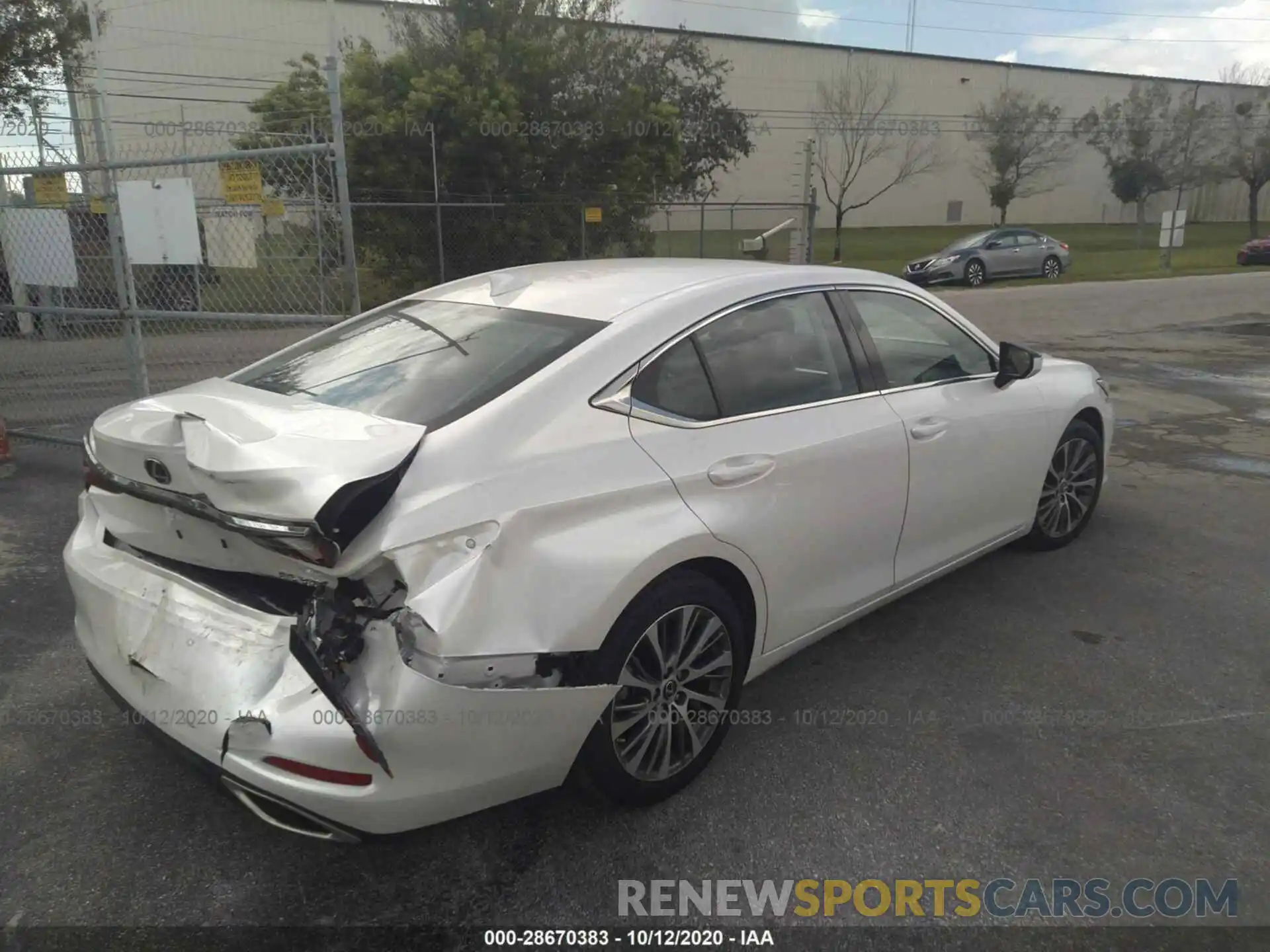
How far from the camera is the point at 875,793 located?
2877 millimetres

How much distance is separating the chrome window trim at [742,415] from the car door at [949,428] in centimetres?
2

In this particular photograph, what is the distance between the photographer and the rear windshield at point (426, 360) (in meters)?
2.62

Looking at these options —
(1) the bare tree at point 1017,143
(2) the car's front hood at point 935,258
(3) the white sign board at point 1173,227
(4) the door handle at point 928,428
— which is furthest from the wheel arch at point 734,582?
(1) the bare tree at point 1017,143

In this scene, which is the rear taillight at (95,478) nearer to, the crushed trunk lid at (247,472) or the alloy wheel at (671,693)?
the crushed trunk lid at (247,472)

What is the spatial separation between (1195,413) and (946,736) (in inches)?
268

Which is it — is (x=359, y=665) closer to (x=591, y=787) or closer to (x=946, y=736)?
(x=591, y=787)

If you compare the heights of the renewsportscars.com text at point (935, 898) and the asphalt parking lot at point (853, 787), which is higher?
the asphalt parking lot at point (853, 787)

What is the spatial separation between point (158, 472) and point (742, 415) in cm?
175

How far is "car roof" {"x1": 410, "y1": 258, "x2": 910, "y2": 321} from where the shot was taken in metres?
3.05

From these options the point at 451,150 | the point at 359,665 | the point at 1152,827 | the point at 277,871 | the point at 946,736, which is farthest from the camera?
the point at 451,150

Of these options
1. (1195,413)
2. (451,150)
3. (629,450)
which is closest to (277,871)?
(629,450)

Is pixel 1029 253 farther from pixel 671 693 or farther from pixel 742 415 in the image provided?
pixel 671 693

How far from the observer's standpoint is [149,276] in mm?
8141

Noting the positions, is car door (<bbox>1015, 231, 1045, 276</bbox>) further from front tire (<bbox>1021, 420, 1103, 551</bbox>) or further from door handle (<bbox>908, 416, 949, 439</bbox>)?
door handle (<bbox>908, 416, 949, 439</bbox>)
